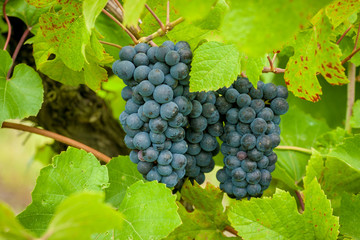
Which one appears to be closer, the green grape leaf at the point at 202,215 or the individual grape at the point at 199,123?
the individual grape at the point at 199,123

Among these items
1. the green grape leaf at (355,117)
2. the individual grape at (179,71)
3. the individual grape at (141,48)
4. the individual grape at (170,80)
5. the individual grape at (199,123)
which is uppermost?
the individual grape at (141,48)

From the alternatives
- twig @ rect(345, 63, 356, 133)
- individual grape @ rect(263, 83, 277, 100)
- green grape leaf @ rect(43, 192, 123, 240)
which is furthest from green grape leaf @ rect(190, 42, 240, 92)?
twig @ rect(345, 63, 356, 133)

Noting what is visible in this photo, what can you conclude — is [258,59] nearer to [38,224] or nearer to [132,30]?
[132,30]

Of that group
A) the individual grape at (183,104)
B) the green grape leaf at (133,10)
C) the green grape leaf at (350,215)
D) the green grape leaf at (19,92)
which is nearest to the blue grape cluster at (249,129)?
the individual grape at (183,104)

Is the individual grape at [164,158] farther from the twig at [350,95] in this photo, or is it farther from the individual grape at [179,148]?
the twig at [350,95]

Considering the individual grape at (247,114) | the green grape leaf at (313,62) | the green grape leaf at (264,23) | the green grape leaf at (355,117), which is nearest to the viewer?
the green grape leaf at (264,23)

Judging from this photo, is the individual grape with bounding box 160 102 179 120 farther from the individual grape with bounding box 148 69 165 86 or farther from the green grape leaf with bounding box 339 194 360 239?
the green grape leaf with bounding box 339 194 360 239

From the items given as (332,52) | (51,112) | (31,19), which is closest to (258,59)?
(332,52)
